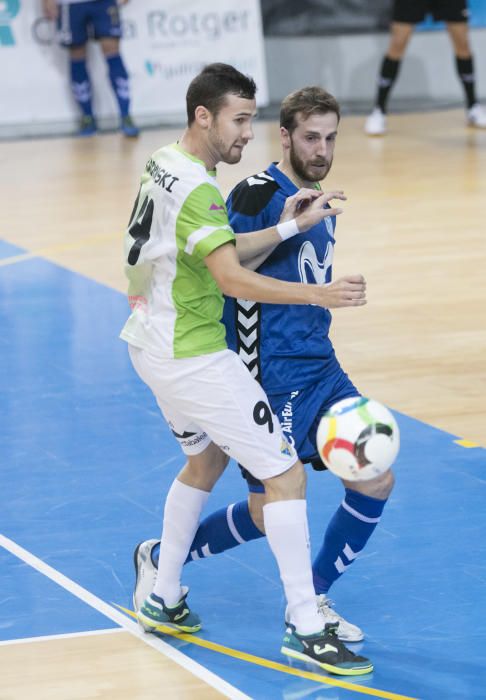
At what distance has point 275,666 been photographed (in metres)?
4.52

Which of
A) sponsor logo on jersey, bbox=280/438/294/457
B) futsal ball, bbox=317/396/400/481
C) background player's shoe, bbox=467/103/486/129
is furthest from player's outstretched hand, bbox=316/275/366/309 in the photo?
background player's shoe, bbox=467/103/486/129

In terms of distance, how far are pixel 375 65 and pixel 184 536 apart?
520 inches

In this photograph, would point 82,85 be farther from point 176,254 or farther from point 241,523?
point 176,254

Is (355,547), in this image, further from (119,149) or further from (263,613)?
(119,149)

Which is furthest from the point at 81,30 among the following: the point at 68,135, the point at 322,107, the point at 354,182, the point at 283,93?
the point at 322,107

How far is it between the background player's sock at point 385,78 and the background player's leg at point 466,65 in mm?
637

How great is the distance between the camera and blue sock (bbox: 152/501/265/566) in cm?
482

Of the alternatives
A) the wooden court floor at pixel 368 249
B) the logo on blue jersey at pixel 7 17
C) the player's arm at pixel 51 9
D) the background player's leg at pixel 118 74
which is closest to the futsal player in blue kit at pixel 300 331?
the wooden court floor at pixel 368 249

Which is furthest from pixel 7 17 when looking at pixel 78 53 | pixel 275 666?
pixel 275 666

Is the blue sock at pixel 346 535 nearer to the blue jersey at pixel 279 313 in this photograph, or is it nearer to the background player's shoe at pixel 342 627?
the background player's shoe at pixel 342 627

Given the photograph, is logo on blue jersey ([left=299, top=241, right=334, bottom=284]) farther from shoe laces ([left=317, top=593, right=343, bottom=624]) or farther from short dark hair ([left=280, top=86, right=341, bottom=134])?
shoe laces ([left=317, top=593, right=343, bottom=624])

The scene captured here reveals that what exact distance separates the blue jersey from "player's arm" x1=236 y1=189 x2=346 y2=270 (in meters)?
0.10

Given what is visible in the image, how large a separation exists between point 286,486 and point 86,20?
11885 millimetres

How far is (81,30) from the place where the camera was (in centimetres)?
1541
